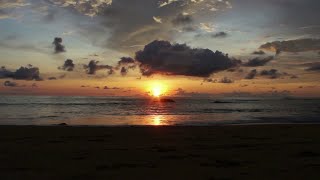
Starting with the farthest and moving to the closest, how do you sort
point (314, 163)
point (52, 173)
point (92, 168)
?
point (314, 163)
point (92, 168)
point (52, 173)

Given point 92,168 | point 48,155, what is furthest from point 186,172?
point 48,155

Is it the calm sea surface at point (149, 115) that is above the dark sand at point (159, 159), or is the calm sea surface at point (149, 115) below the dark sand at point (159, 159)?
below

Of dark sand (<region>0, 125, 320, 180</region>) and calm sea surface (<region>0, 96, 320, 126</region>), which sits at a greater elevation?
dark sand (<region>0, 125, 320, 180</region>)

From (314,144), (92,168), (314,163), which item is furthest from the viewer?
(314,144)

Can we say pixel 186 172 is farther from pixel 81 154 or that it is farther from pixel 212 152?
pixel 81 154

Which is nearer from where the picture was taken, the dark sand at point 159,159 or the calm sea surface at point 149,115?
the dark sand at point 159,159

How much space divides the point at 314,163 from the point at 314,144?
4.65 metres

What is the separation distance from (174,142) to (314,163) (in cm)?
649

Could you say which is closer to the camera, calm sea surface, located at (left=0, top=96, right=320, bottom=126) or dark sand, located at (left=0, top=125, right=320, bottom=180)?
dark sand, located at (left=0, top=125, right=320, bottom=180)

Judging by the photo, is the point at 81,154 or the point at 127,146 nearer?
the point at 81,154

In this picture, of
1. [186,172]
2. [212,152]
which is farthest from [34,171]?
[212,152]

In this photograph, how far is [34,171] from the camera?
9477 mm

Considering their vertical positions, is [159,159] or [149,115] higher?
[159,159]

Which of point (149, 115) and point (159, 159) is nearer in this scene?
point (159, 159)
